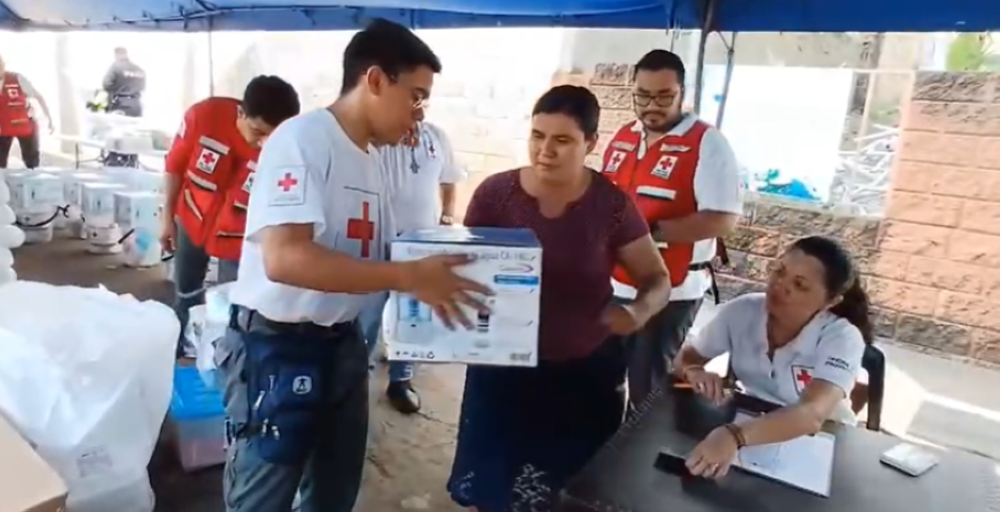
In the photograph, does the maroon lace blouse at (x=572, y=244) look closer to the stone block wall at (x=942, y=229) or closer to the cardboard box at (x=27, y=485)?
the cardboard box at (x=27, y=485)

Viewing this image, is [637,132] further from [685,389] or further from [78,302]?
[78,302]

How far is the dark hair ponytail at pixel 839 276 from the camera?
5.29 ft

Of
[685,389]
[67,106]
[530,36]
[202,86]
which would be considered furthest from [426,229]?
[67,106]

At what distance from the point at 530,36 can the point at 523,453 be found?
3.57 m

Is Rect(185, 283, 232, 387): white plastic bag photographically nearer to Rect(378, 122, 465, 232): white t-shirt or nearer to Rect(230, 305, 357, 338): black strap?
Rect(378, 122, 465, 232): white t-shirt

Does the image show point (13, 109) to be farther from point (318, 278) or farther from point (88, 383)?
point (318, 278)

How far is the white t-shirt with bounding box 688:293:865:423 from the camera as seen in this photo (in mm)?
1547

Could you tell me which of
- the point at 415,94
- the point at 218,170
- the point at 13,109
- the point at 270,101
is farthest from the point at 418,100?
the point at 13,109

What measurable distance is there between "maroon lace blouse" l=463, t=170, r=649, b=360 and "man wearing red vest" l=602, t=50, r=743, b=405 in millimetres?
613

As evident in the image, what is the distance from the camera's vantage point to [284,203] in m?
1.09

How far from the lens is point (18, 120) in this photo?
19.4 feet

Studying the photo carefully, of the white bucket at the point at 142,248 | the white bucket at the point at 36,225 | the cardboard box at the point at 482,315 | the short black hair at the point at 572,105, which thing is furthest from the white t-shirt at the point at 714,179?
the white bucket at the point at 36,225

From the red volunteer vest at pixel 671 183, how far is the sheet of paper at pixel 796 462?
0.80 metres

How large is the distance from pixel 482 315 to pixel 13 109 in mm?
6126
